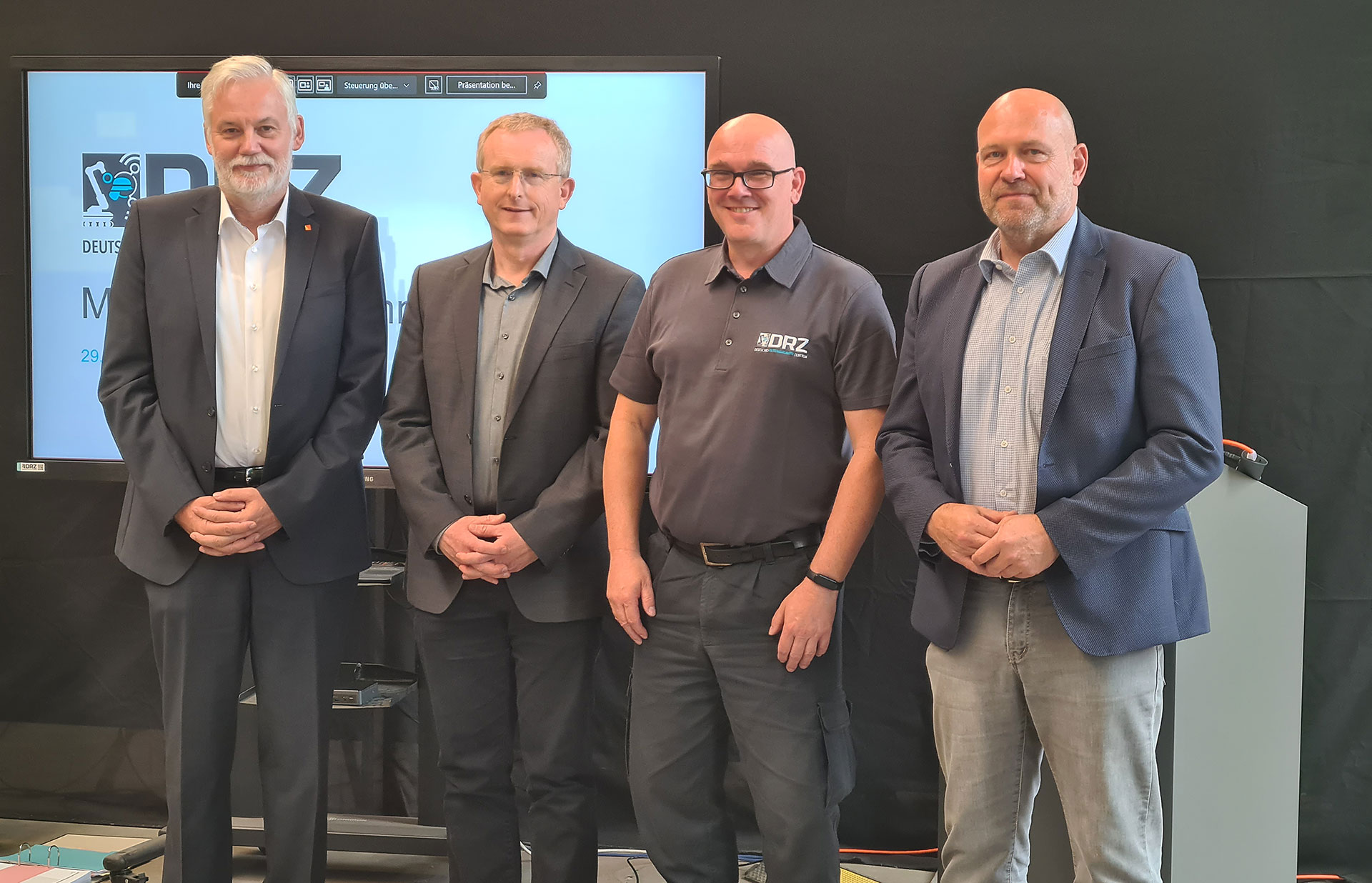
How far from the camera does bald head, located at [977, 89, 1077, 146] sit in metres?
1.93

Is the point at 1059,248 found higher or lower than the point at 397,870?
higher

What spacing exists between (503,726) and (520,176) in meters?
1.27

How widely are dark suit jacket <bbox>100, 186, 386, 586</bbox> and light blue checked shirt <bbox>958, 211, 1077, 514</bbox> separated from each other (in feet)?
4.57

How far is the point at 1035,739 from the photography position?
6.70 feet

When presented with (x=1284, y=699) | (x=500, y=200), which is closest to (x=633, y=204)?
(x=500, y=200)

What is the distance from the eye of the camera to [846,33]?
130 inches

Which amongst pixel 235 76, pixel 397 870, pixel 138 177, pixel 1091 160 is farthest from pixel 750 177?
pixel 397 870

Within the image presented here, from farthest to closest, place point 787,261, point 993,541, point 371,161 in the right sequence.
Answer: point 371,161, point 787,261, point 993,541

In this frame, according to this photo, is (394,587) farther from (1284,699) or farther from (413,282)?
(1284,699)

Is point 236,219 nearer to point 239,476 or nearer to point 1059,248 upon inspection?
point 239,476

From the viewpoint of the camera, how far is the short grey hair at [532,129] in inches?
94.7

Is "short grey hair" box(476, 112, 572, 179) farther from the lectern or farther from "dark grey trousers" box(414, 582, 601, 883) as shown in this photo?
the lectern

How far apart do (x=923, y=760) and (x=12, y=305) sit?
3.38 m

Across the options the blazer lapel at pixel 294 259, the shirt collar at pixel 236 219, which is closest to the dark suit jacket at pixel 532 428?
the blazer lapel at pixel 294 259
